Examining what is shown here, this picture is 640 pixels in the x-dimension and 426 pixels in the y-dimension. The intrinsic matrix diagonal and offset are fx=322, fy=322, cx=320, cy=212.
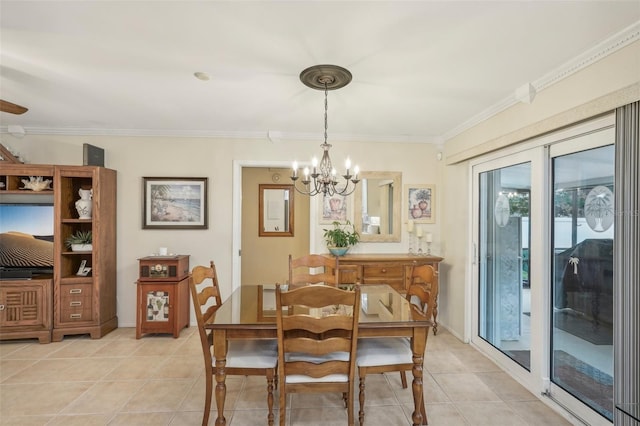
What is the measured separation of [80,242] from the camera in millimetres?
3691

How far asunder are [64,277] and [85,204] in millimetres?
850

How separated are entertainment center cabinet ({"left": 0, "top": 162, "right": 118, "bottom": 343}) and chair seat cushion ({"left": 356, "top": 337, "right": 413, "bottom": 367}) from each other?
124 inches

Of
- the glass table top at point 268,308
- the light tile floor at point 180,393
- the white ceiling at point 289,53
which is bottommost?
the light tile floor at point 180,393

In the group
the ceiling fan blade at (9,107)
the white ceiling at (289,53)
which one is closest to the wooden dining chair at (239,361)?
the white ceiling at (289,53)

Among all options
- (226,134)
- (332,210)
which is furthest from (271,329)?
(226,134)

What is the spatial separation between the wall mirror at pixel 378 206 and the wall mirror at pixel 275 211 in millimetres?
1938

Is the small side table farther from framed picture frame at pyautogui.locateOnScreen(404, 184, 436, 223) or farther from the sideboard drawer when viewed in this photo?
framed picture frame at pyautogui.locateOnScreen(404, 184, 436, 223)

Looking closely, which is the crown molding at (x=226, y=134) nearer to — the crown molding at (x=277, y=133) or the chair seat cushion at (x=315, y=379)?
the crown molding at (x=277, y=133)

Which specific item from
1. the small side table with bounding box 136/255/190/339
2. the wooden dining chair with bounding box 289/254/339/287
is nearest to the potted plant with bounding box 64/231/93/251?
the small side table with bounding box 136/255/190/339

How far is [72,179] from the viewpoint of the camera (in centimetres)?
384

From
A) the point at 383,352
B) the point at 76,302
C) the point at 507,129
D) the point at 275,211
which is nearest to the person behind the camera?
the point at 383,352

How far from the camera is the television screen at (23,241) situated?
359 centimetres

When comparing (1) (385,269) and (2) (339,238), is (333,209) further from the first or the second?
(1) (385,269)

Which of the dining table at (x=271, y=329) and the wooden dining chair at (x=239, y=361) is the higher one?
the dining table at (x=271, y=329)
